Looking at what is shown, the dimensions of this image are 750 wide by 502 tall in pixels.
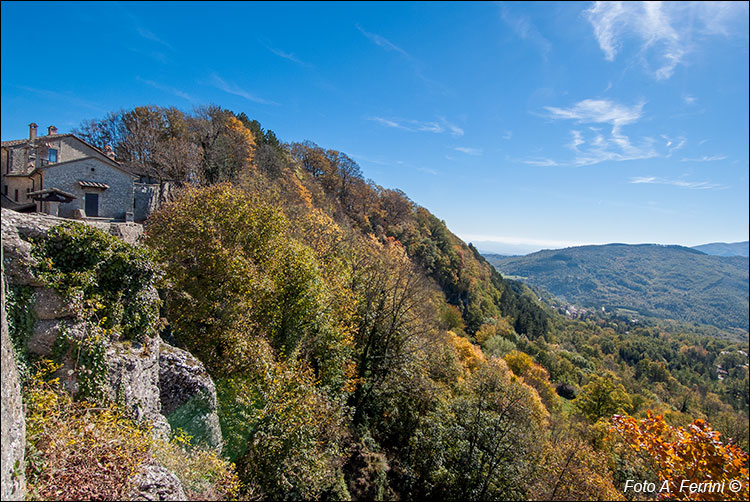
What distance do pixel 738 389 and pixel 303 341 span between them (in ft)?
474

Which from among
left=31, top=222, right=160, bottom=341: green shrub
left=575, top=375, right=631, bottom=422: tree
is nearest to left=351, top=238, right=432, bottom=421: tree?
left=31, top=222, right=160, bottom=341: green shrub

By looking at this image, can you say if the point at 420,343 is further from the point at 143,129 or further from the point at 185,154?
the point at 143,129

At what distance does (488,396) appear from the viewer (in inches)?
739

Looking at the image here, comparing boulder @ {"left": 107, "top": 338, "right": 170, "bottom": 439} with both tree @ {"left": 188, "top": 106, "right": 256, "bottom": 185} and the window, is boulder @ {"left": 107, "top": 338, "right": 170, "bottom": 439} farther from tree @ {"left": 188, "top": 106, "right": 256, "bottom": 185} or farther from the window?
tree @ {"left": 188, "top": 106, "right": 256, "bottom": 185}

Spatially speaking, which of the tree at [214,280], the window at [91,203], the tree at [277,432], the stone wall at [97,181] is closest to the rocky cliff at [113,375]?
the tree at [277,432]

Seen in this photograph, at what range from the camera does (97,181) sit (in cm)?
1916

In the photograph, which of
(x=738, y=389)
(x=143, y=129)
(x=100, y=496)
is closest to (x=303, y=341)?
(x=100, y=496)

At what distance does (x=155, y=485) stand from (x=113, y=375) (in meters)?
3.21

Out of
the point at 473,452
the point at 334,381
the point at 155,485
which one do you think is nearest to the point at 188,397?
the point at 155,485

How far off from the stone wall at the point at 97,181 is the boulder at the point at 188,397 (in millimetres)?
13478

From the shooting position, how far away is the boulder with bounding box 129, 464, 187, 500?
6391mm

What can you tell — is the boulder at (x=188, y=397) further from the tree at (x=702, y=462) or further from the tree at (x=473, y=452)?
the tree at (x=702, y=462)

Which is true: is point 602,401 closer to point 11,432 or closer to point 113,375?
point 113,375

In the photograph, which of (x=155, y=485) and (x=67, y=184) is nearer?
(x=155, y=485)
